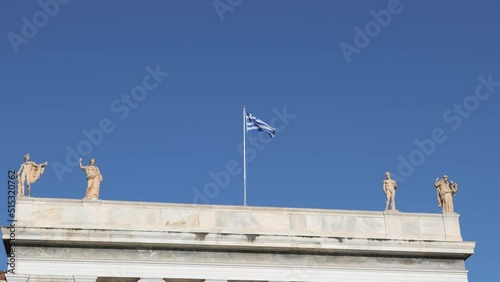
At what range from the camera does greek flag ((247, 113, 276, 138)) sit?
58531mm

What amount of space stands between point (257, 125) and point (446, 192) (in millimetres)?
12035

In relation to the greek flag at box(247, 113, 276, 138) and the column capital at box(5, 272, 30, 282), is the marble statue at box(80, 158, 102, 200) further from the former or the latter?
the greek flag at box(247, 113, 276, 138)

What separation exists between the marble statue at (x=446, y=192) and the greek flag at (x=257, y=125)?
10.7 meters

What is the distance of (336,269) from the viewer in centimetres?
5172

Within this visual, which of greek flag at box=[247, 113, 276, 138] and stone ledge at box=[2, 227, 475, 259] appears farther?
greek flag at box=[247, 113, 276, 138]

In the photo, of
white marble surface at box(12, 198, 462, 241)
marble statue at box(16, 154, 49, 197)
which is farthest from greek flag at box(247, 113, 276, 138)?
marble statue at box(16, 154, 49, 197)

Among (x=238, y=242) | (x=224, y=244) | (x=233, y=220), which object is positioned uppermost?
(x=233, y=220)

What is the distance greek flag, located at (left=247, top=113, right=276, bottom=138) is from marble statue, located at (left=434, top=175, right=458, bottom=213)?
10655mm

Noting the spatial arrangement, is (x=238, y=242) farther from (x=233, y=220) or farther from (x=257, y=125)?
(x=257, y=125)

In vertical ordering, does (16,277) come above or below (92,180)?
below

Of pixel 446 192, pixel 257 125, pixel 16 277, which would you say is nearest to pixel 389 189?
pixel 446 192

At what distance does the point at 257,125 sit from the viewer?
58.7 metres

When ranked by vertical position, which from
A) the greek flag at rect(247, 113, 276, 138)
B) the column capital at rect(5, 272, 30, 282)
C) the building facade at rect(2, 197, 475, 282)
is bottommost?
the column capital at rect(5, 272, 30, 282)

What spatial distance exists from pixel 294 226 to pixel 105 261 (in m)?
10.4
